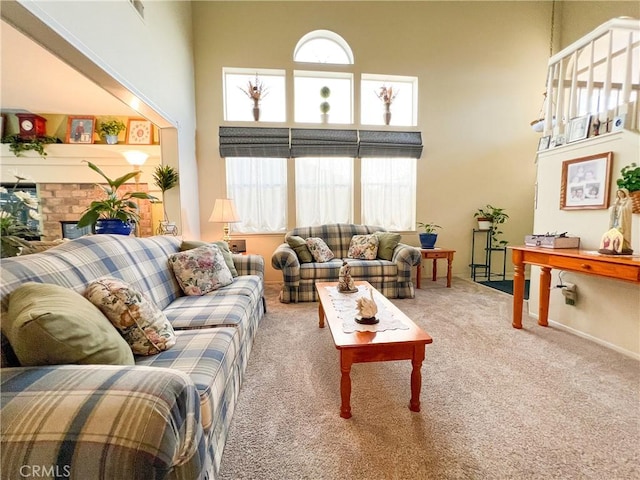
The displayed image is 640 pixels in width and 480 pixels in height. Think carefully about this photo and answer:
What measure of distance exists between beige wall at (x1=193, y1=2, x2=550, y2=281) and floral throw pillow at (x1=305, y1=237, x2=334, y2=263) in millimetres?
857

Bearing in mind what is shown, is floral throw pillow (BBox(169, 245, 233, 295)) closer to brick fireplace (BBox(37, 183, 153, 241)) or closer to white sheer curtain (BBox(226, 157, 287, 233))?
white sheer curtain (BBox(226, 157, 287, 233))

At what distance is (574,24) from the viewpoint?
4.36 m

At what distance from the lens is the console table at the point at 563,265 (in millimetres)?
1727

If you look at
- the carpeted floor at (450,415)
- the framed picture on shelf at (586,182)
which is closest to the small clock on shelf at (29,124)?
the carpeted floor at (450,415)

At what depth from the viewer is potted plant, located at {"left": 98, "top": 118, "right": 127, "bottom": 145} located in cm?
392

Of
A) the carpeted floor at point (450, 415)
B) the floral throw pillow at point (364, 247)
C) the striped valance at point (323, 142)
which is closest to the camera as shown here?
the carpeted floor at point (450, 415)

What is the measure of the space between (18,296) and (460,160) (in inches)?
197

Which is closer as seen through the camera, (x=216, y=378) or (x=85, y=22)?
(x=216, y=378)

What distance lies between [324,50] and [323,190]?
2108mm

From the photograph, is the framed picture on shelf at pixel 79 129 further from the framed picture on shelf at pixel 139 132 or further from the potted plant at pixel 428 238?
the potted plant at pixel 428 238

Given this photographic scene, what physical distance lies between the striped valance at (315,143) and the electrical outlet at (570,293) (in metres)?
2.65

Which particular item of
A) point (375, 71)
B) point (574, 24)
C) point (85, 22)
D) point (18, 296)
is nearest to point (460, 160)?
point (375, 71)

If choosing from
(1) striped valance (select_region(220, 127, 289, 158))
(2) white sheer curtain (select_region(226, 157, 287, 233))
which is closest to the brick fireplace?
(2) white sheer curtain (select_region(226, 157, 287, 233))

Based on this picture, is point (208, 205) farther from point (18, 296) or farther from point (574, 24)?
point (574, 24)
